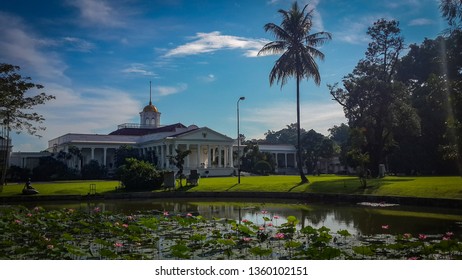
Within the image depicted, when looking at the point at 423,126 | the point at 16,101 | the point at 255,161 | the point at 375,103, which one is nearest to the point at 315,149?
the point at 255,161

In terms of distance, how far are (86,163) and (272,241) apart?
33.4 metres

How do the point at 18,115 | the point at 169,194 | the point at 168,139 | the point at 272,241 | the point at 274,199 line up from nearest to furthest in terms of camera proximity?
the point at 272,241 → the point at 18,115 → the point at 274,199 → the point at 169,194 → the point at 168,139

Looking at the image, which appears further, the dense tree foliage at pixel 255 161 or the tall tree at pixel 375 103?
the dense tree foliage at pixel 255 161

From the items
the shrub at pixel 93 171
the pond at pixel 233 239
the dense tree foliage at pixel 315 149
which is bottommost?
the pond at pixel 233 239

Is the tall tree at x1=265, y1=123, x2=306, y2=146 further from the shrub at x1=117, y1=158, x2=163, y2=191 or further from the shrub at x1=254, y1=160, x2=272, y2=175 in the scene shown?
the shrub at x1=117, y1=158, x2=163, y2=191

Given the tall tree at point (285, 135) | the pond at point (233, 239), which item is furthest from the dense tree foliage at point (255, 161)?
the pond at point (233, 239)

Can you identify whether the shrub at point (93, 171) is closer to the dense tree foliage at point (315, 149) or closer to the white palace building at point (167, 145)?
the white palace building at point (167, 145)

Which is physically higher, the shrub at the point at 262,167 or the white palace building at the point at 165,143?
the white palace building at the point at 165,143

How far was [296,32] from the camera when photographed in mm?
23047

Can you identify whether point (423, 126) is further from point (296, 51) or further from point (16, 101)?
point (16, 101)

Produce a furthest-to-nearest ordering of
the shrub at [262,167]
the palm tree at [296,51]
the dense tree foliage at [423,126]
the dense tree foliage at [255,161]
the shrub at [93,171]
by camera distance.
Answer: the dense tree foliage at [255,161] → the shrub at [262,167] → the shrub at [93,171] → the dense tree foliage at [423,126] → the palm tree at [296,51]
